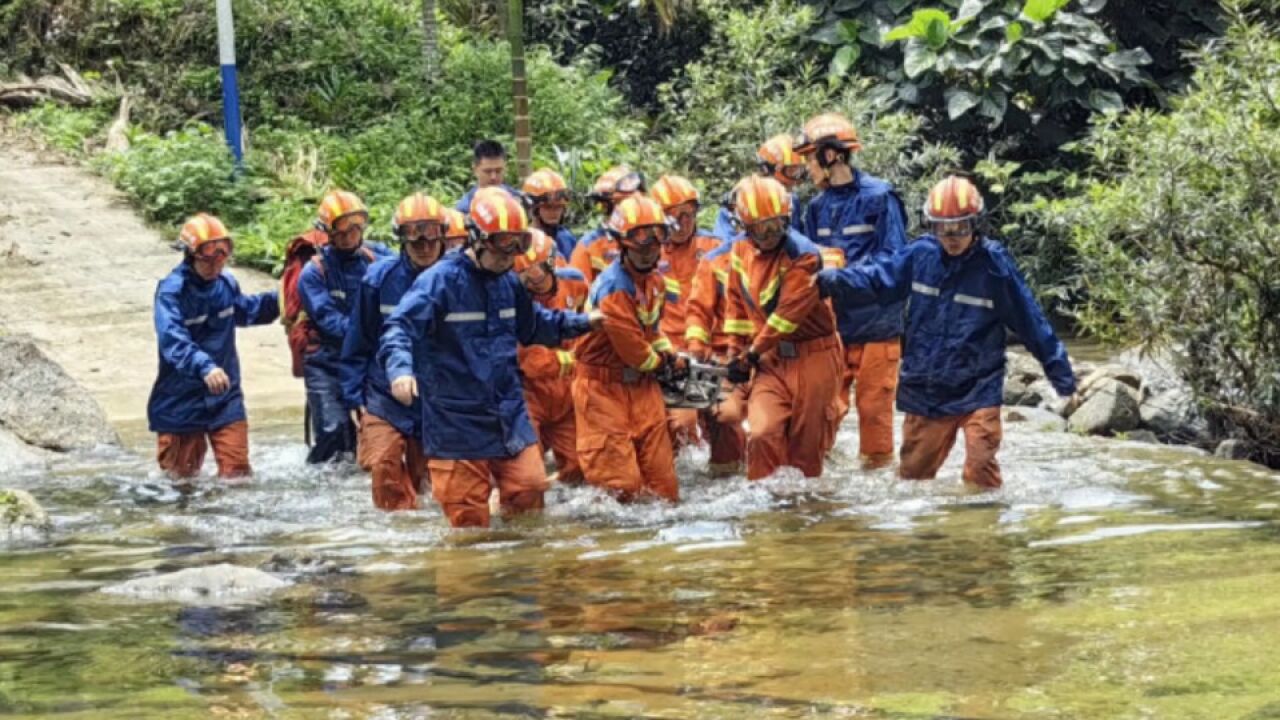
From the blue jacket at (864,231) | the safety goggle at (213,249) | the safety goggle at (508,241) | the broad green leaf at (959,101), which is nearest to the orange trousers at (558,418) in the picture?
the blue jacket at (864,231)

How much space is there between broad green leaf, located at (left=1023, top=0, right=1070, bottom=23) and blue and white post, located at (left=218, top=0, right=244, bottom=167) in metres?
8.31

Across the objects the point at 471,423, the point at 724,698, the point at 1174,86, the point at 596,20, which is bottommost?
the point at 724,698

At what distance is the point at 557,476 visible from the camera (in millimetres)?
11156

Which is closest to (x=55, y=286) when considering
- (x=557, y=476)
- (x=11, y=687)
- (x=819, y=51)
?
(x=819, y=51)

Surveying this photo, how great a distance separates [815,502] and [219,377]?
3373mm

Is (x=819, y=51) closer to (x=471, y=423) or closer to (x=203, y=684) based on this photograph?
(x=471, y=423)

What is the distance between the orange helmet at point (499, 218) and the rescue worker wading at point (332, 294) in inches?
78.5

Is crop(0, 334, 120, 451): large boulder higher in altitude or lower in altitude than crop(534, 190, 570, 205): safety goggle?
lower

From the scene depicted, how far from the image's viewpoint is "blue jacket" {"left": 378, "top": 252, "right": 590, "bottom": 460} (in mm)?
9133

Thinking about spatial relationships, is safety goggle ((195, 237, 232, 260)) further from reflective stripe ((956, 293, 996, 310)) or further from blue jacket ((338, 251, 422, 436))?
reflective stripe ((956, 293, 996, 310))

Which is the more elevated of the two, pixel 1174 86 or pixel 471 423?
pixel 1174 86

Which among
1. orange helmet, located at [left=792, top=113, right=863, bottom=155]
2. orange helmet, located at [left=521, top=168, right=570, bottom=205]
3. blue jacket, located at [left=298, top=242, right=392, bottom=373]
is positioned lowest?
blue jacket, located at [left=298, top=242, right=392, bottom=373]

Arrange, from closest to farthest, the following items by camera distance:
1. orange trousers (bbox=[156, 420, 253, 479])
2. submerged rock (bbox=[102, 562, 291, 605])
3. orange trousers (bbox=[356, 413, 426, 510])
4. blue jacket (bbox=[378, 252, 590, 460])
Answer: submerged rock (bbox=[102, 562, 291, 605])
blue jacket (bbox=[378, 252, 590, 460])
orange trousers (bbox=[356, 413, 426, 510])
orange trousers (bbox=[156, 420, 253, 479])

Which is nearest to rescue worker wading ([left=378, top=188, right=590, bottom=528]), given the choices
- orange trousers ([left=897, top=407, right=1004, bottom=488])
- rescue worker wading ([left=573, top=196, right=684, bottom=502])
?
rescue worker wading ([left=573, top=196, right=684, bottom=502])
